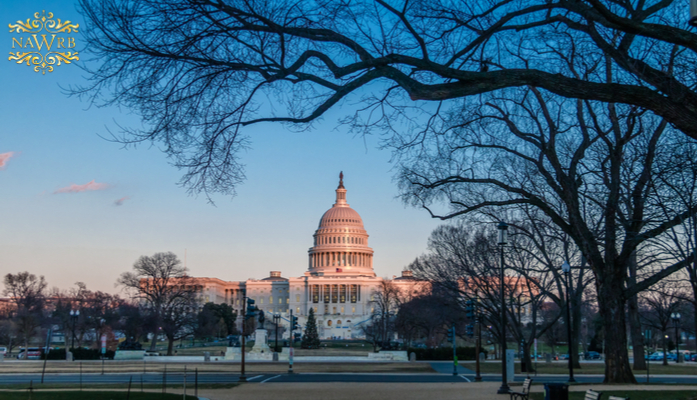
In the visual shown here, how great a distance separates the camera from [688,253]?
19.4 meters

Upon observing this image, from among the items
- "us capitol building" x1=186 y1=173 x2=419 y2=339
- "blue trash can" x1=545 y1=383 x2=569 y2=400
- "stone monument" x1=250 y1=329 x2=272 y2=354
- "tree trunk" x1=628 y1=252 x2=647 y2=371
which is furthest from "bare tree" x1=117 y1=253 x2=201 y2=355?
"us capitol building" x1=186 y1=173 x2=419 y2=339

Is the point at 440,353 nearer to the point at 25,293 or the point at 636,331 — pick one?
the point at 636,331

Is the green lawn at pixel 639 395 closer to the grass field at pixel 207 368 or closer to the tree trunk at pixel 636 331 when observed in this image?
the tree trunk at pixel 636 331

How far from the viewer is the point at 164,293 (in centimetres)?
7444

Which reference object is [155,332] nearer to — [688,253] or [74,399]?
[74,399]

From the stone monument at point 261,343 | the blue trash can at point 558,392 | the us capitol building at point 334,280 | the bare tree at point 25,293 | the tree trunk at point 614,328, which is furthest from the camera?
the us capitol building at point 334,280

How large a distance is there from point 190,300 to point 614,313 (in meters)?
59.6

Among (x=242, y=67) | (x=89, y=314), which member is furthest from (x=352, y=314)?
(x=242, y=67)

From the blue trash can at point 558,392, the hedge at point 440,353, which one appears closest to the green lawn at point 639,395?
the blue trash can at point 558,392

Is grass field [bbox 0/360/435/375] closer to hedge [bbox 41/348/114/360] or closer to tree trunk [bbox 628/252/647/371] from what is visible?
tree trunk [bbox 628/252/647/371]

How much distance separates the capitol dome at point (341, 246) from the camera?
176 m

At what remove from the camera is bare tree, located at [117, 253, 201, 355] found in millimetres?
71875

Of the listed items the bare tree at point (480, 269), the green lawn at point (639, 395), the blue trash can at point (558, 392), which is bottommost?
the green lawn at point (639, 395)

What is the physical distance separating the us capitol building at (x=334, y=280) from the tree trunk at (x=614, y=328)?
14166cm
